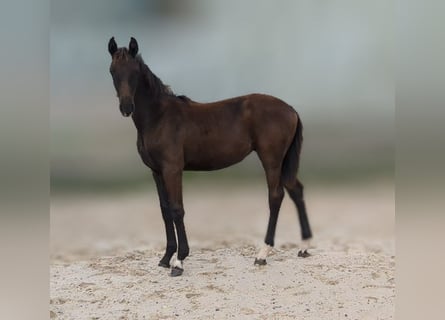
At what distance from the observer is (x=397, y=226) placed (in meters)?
2.33

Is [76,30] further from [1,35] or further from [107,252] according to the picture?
[107,252]

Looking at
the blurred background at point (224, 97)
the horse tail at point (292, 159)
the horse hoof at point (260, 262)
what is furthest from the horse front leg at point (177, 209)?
the horse tail at point (292, 159)

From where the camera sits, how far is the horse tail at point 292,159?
93.4 inches

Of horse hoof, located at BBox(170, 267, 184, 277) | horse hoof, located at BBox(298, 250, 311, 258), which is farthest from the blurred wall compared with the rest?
horse hoof, located at BBox(170, 267, 184, 277)

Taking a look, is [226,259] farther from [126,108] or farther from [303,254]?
[126,108]

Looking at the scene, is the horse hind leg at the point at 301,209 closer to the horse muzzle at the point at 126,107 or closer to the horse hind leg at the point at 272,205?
the horse hind leg at the point at 272,205

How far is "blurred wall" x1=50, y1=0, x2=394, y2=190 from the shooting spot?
2.35m

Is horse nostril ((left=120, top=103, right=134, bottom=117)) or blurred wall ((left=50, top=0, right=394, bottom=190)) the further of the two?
blurred wall ((left=50, top=0, right=394, bottom=190))

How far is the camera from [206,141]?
2314mm

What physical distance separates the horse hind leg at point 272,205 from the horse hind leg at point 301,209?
0.06 metres

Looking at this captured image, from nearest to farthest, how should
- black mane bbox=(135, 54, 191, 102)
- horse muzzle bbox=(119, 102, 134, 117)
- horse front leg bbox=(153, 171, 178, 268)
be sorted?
horse muzzle bbox=(119, 102, 134, 117)
black mane bbox=(135, 54, 191, 102)
horse front leg bbox=(153, 171, 178, 268)

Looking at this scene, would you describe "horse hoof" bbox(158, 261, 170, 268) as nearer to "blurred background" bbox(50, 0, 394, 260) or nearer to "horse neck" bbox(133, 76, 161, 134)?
"blurred background" bbox(50, 0, 394, 260)

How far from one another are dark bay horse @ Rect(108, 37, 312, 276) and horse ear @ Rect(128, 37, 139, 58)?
0.10ft

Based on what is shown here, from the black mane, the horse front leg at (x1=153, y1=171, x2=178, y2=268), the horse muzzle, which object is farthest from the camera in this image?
the horse front leg at (x1=153, y1=171, x2=178, y2=268)
